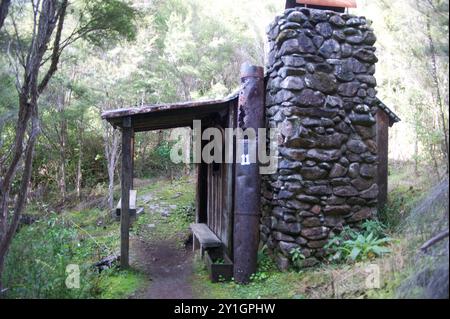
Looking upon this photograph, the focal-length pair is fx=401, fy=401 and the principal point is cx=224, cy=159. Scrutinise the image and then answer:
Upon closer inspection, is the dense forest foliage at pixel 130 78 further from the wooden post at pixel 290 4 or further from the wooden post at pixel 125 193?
the wooden post at pixel 290 4

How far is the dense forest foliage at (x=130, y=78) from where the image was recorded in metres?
6.54

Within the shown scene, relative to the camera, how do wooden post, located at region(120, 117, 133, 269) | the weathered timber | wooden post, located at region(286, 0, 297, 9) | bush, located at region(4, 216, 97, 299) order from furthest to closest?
1. the weathered timber
2. wooden post, located at region(120, 117, 133, 269)
3. wooden post, located at region(286, 0, 297, 9)
4. bush, located at region(4, 216, 97, 299)

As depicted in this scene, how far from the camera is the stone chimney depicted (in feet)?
18.9

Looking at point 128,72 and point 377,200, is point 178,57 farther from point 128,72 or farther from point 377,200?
point 377,200

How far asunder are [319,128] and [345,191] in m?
1.02

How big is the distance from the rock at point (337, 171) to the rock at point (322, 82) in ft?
3.64

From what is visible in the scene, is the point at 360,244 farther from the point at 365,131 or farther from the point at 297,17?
the point at 297,17

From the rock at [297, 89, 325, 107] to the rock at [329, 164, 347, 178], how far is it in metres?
0.95

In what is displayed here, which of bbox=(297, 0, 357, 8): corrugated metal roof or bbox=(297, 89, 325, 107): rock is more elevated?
bbox=(297, 0, 357, 8): corrugated metal roof

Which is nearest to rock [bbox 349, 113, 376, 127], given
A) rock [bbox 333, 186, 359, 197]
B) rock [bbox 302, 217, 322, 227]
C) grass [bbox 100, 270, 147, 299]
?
rock [bbox 333, 186, 359, 197]

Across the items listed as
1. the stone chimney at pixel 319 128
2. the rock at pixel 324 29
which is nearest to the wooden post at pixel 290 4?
the stone chimney at pixel 319 128

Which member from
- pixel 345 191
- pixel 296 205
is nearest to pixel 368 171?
pixel 345 191

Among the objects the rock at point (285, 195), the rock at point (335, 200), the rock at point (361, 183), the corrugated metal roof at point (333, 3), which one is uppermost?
the corrugated metal roof at point (333, 3)

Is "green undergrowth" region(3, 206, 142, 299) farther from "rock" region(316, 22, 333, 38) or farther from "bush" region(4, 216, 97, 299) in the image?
"rock" region(316, 22, 333, 38)
